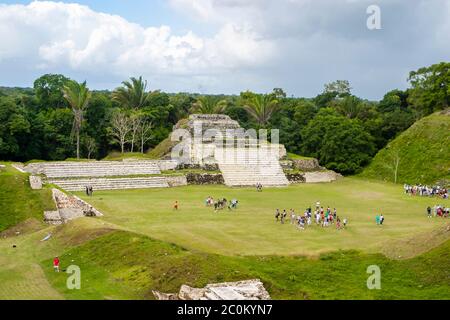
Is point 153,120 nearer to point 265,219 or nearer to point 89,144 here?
point 89,144

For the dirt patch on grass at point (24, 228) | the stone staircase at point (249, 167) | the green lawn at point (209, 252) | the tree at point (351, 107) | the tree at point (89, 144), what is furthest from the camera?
the tree at point (351, 107)

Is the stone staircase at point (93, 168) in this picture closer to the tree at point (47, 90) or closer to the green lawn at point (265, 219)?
the green lawn at point (265, 219)

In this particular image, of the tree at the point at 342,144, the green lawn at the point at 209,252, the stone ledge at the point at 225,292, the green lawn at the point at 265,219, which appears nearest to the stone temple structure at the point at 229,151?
the green lawn at the point at 265,219

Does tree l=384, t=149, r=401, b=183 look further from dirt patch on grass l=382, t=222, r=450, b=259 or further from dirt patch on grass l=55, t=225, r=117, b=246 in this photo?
dirt patch on grass l=55, t=225, r=117, b=246

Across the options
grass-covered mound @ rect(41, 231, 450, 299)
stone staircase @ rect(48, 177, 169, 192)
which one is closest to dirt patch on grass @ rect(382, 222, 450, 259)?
grass-covered mound @ rect(41, 231, 450, 299)

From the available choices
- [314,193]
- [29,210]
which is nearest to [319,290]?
[29,210]

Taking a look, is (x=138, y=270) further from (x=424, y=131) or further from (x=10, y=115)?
(x=424, y=131)

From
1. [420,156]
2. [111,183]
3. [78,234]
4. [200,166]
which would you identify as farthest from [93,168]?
[420,156]
